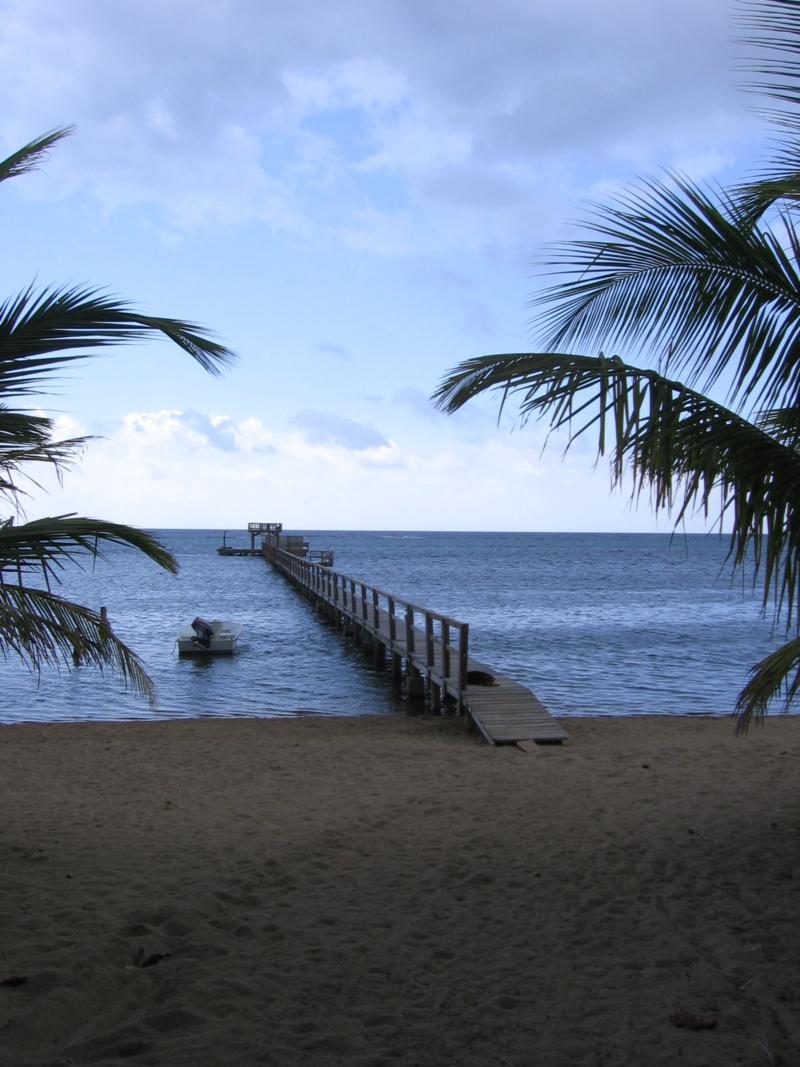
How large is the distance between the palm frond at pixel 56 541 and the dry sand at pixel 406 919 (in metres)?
1.78

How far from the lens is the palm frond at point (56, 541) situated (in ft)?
14.4

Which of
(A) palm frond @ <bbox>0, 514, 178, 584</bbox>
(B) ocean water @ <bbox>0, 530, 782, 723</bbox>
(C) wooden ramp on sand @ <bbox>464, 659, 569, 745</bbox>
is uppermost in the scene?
(A) palm frond @ <bbox>0, 514, 178, 584</bbox>

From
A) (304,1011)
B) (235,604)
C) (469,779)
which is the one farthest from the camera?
(235,604)

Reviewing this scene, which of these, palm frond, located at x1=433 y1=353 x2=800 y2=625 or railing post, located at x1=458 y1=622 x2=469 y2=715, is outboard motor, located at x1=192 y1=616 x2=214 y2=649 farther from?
palm frond, located at x1=433 y1=353 x2=800 y2=625

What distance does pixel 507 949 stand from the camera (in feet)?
13.8

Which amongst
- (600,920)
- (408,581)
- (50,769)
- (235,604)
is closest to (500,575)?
(408,581)

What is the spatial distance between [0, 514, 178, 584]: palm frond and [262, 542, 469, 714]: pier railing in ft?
26.2

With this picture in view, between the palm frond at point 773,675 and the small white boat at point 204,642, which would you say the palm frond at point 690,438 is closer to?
the palm frond at point 773,675

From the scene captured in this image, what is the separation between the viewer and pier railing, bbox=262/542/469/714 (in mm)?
13192

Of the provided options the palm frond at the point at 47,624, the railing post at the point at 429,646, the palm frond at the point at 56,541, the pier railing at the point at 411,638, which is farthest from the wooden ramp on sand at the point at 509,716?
the palm frond at the point at 56,541

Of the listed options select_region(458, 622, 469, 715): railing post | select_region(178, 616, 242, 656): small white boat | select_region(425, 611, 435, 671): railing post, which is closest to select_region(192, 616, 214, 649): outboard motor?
select_region(178, 616, 242, 656): small white boat

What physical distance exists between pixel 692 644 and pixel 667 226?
2184 cm

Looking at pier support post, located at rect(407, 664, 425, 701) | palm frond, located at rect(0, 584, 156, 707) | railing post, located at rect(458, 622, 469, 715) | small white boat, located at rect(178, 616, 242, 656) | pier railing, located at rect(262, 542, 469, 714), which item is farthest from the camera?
small white boat, located at rect(178, 616, 242, 656)

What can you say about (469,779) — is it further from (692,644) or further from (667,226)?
(692,644)
